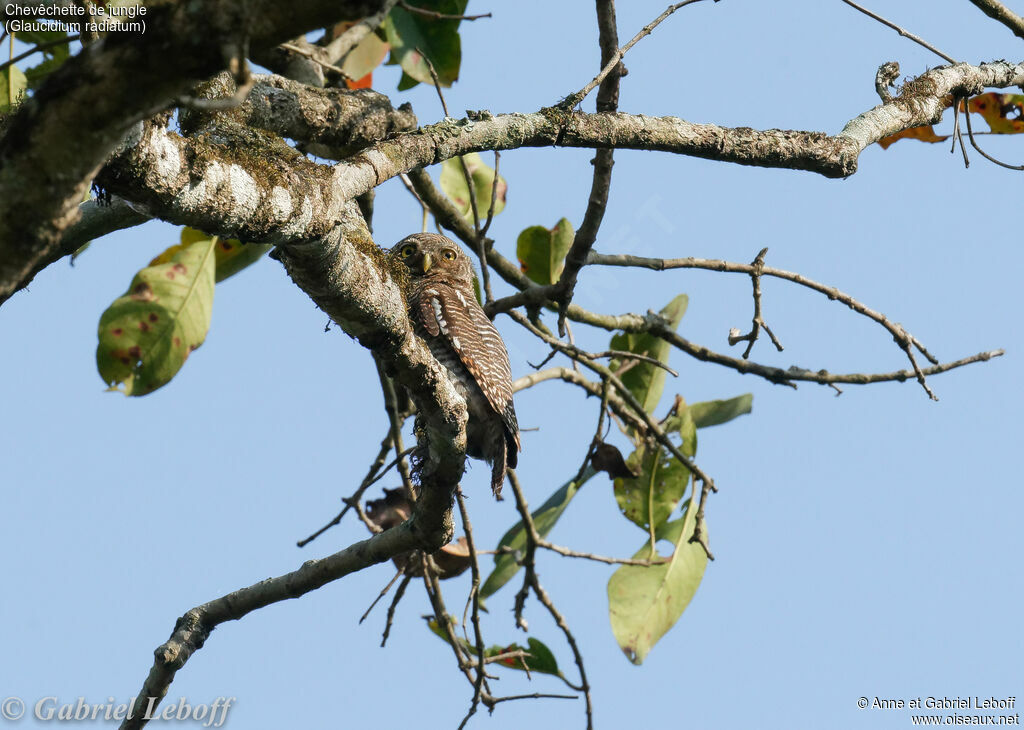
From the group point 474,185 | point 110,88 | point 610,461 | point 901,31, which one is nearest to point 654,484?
point 610,461

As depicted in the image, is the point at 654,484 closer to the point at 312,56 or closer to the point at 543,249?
the point at 543,249

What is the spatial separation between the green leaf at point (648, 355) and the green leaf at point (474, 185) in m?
1.13

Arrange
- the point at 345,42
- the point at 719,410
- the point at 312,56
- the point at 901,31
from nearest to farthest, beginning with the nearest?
the point at 901,31 < the point at 312,56 < the point at 345,42 < the point at 719,410

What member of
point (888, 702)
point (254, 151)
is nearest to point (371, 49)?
point (254, 151)

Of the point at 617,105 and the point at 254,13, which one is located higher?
the point at 617,105

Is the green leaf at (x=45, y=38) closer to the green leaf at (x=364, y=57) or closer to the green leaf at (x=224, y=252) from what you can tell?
the green leaf at (x=224, y=252)

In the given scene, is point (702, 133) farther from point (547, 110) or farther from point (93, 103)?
point (93, 103)

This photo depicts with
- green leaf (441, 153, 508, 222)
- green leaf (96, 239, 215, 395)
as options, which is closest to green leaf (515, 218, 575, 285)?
green leaf (441, 153, 508, 222)

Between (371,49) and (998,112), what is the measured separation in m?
3.44

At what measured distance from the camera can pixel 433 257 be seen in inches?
245

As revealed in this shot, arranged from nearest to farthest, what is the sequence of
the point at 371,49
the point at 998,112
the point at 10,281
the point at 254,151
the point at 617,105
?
the point at 10,281 < the point at 254,151 < the point at 617,105 < the point at 998,112 < the point at 371,49

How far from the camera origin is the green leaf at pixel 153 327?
438 cm

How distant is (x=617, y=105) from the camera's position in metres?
3.49

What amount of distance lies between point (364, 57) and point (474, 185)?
0.96 metres
